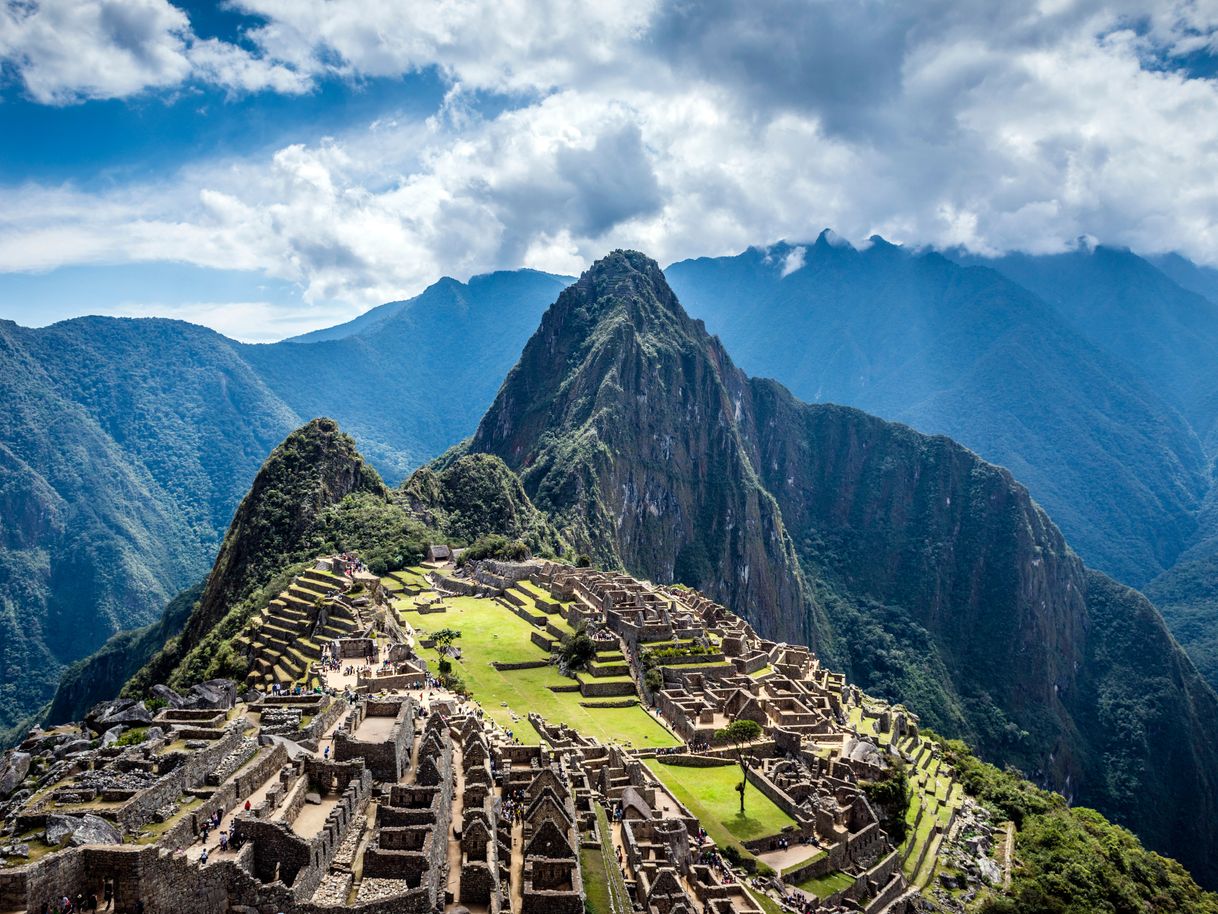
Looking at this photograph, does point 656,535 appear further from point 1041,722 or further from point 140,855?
point 140,855

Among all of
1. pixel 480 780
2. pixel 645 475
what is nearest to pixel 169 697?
pixel 480 780

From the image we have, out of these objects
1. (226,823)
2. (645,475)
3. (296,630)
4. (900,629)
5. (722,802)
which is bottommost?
(722,802)

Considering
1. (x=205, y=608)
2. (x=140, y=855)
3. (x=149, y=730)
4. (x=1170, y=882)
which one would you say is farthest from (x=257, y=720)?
(x=205, y=608)

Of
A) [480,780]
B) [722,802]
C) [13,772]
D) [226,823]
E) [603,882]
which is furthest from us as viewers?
[722,802]

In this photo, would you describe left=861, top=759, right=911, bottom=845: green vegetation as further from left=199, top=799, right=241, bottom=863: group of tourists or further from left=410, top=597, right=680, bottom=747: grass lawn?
left=199, top=799, right=241, bottom=863: group of tourists

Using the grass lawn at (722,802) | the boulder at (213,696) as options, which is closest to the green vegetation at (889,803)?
the grass lawn at (722,802)

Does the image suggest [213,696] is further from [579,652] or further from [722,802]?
[579,652]

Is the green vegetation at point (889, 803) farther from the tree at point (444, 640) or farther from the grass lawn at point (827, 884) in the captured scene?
the tree at point (444, 640)

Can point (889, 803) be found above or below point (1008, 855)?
above

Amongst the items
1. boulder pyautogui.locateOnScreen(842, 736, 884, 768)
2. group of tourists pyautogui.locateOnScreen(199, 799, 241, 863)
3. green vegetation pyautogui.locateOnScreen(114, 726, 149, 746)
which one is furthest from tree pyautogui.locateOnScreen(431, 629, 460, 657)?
group of tourists pyautogui.locateOnScreen(199, 799, 241, 863)
